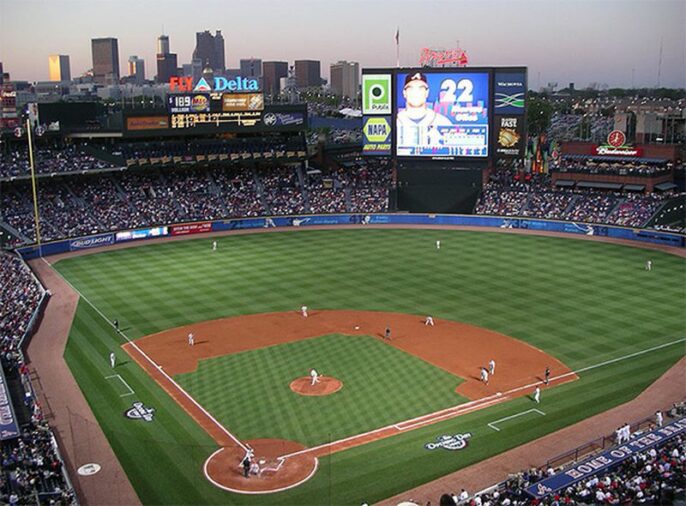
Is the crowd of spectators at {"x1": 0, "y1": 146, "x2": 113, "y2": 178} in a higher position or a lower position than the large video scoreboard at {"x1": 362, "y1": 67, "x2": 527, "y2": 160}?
lower

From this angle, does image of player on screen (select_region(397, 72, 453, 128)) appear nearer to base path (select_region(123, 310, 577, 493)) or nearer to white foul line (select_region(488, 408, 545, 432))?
base path (select_region(123, 310, 577, 493))

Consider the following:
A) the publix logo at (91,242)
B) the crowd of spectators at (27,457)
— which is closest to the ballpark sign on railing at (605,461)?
the crowd of spectators at (27,457)

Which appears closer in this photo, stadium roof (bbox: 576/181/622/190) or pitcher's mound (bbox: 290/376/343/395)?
pitcher's mound (bbox: 290/376/343/395)

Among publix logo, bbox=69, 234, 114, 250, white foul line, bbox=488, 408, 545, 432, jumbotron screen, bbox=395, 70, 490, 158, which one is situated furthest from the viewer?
jumbotron screen, bbox=395, 70, 490, 158

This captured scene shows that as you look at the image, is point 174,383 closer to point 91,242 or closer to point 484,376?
point 484,376

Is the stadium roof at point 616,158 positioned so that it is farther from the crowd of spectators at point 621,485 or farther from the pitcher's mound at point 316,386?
the crowd of spectators at point 621,485

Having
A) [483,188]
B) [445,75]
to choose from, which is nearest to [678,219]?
[483,188]

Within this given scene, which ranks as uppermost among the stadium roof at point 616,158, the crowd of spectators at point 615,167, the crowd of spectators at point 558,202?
the stadium roof at point 616,158

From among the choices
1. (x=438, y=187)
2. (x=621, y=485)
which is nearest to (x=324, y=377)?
(x=621, y=485)

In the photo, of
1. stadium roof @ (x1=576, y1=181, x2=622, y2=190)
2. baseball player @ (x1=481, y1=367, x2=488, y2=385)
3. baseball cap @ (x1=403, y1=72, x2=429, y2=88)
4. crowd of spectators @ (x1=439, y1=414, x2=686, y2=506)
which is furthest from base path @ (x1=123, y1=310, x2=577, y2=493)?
stadium roof @ (x1=576, y1=181, x2=622, y2=190)
